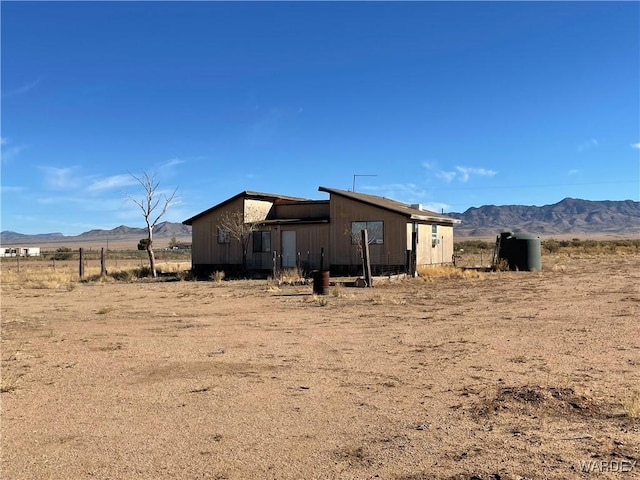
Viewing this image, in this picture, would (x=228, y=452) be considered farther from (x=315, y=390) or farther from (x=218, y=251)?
(x=218, y=251)

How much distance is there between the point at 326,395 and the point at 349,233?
65.4 feet

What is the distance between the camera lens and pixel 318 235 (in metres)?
27.1

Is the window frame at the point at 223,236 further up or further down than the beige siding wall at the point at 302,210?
further down

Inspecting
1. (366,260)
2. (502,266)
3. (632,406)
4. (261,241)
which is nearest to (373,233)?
(366,260)

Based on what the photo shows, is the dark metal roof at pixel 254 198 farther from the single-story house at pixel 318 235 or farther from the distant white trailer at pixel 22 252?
the distant white trailer at pixel 22 252

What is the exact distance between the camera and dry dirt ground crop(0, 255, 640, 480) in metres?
4.63

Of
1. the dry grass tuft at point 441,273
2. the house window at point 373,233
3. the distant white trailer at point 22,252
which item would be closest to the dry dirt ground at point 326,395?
the dry grass tuft at point 441,273

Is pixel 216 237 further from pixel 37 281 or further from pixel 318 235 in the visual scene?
pixel 37 281

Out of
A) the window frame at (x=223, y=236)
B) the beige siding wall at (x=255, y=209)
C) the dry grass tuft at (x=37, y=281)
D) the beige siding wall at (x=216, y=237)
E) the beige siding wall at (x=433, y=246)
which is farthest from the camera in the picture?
the window frame at (x=223, y=236)

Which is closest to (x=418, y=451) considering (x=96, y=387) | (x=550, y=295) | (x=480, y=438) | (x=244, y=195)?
(x=480, y=438)

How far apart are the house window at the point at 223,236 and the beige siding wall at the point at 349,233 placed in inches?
214

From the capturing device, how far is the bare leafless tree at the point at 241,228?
91.8 ft

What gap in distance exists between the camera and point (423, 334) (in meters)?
10.6

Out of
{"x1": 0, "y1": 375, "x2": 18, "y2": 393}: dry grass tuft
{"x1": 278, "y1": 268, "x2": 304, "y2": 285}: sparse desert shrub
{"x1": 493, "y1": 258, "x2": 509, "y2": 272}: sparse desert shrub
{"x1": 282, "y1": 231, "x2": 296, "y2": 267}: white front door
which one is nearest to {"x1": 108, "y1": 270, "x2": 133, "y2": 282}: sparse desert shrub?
{"x1": 282, "y1": 231, "x2": 296, "y2": 267}: white front door
